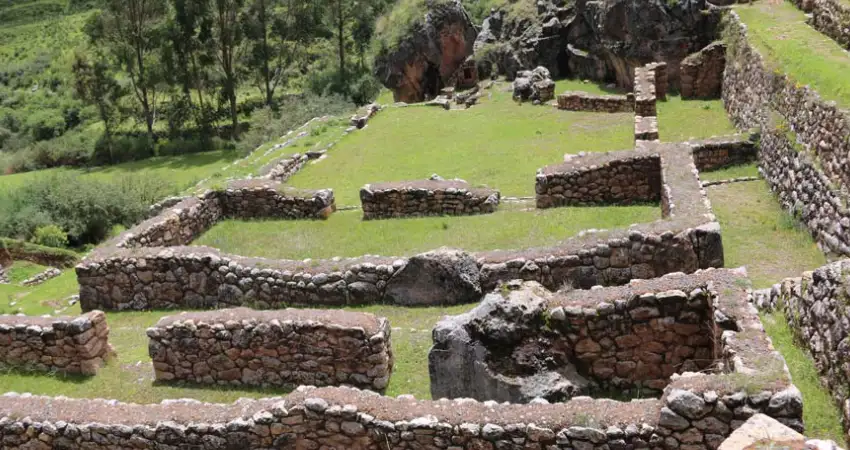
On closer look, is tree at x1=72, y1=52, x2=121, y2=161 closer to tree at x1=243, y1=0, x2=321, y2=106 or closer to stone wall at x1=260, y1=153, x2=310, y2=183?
tree at x1=243, y1=0, x2=321, y2=106

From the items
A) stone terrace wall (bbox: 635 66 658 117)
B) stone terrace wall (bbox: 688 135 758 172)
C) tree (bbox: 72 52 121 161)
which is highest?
stone terrace wall (bbox: 635 66 658 117)

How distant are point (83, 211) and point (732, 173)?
77.3 ft

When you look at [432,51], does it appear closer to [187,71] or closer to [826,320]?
[187,71]

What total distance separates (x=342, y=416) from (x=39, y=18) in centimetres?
13174

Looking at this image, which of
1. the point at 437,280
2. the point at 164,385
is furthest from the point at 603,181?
the point at 164,385

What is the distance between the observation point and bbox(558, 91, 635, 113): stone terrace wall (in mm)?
27744

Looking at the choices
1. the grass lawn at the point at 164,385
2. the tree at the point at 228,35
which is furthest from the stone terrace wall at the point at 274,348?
the tree at the point at 228,35

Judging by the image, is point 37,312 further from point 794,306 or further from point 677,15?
point 677,15

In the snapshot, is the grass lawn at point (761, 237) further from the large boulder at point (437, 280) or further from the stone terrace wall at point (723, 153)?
the large boulder at point (437, 280)

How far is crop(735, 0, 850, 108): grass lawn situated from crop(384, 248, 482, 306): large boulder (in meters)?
8.03

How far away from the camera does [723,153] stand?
19797 millimetres

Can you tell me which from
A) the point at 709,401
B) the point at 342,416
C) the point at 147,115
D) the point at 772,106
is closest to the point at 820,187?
the point at 772,106

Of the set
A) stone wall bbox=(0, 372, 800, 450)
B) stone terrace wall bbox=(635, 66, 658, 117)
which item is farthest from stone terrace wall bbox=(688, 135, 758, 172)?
stone wall bbox=(0, 372, 800, 450)

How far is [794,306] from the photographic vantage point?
31.7 feet
